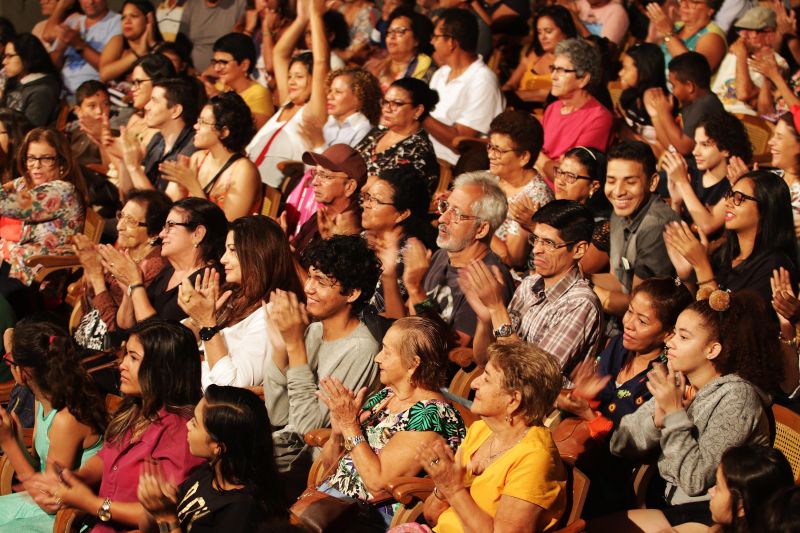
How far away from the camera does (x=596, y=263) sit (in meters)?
5.15

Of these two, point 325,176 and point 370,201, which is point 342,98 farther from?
point 370,201

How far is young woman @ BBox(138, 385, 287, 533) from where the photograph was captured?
114 inches

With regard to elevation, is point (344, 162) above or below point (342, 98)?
above

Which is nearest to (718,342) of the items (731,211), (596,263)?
(731,211)

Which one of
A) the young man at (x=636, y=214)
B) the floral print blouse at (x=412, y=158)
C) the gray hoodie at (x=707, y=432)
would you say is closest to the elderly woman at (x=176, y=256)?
the floral print blouse at (x=412, y=158)

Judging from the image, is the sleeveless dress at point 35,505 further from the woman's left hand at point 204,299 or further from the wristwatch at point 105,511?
the woman's left hand at point 204,299

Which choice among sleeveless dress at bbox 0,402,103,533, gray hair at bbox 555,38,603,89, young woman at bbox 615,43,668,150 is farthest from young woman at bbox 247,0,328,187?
sleeveless dress at bbox 0,402,103,533

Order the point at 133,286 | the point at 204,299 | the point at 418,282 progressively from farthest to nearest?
1. the point at 133,286
2. the point at 418,282
3. the point at 204,299

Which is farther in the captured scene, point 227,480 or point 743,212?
point 743,212

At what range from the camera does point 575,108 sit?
6020 millimetres

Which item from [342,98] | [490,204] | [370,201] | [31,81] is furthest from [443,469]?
[31,81]

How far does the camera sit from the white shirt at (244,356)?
4.16 meters

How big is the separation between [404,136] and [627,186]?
1.38 m

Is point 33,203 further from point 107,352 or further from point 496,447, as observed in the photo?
point 496,447
